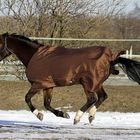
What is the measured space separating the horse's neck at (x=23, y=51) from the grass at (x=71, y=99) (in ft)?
13.5

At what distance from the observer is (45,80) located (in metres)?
9.03

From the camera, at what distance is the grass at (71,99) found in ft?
44.2

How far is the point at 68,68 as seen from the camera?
9.05 meters

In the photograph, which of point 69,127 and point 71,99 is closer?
point 69,127

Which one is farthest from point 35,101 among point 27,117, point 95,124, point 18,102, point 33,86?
point 33,86

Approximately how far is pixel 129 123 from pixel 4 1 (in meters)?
8.70

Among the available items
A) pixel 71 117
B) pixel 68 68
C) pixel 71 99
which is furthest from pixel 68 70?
pixel 71 99

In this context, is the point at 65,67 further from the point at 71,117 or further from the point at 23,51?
the point at 71,117

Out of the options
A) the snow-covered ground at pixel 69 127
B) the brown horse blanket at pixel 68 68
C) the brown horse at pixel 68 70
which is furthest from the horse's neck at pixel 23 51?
the snow-covered ground at pixel 69 127

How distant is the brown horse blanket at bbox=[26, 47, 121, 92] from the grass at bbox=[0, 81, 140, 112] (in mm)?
4269

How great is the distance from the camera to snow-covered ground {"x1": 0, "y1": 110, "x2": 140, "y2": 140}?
8781mm

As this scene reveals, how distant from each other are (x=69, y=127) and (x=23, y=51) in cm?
183

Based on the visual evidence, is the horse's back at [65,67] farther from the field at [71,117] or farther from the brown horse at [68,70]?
the field at [71,117]

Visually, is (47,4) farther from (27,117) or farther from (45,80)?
(45,80)
